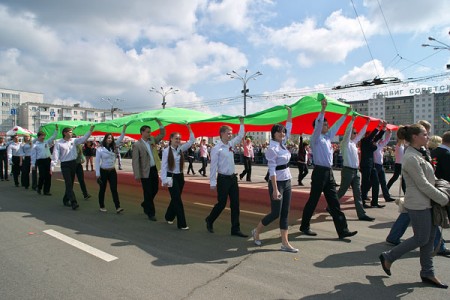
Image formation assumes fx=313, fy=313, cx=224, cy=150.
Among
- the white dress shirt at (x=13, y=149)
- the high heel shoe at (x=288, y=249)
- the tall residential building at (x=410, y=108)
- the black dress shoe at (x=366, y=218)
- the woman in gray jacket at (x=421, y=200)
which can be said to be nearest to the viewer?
the woman in gray jacket at (x=421, y=200)

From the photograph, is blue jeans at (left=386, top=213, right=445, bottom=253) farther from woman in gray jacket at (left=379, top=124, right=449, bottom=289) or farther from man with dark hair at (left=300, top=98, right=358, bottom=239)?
woman in gray jacket at (left=379, top=124, right=449, bottom=289)

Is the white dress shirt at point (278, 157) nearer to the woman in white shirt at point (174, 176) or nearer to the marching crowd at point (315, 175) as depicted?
the marching crowd at point (315, 175)

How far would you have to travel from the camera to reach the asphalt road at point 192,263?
3500 millimetres

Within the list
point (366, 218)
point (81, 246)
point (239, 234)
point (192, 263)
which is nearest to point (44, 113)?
point (81, 246)

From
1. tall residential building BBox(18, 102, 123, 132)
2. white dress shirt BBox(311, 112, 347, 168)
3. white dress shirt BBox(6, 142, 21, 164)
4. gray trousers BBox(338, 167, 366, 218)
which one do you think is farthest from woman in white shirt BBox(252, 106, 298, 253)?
tall residential building BBox(18, 102, 123, 132)

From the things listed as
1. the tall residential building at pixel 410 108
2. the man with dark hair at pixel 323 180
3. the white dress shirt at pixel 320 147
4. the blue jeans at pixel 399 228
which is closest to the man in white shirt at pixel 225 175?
the man with dark hair at pixel 323 180

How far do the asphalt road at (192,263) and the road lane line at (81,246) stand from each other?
0.13ft

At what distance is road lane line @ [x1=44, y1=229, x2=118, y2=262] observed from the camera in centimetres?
454

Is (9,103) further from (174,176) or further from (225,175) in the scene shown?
(225,175)

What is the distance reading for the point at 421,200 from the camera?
3516 millimetres

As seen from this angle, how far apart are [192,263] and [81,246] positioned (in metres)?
2.01

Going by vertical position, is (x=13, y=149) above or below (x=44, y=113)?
below

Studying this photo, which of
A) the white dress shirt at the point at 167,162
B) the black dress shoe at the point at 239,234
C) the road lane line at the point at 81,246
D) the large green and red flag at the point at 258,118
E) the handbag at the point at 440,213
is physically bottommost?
the road lane line at the point at 81,246

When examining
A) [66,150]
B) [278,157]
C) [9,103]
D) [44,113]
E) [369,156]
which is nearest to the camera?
[278,157]
